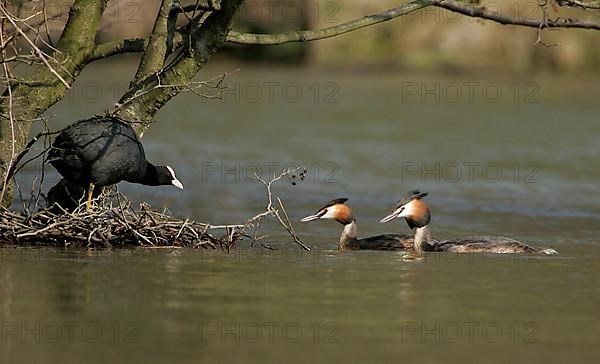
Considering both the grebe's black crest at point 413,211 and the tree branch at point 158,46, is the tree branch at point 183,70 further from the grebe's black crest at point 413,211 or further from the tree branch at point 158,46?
the grebe's black crest at point 413,211

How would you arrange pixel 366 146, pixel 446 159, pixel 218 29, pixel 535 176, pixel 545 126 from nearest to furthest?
pixel 218 29 < pixel 535 176 < pixel 446 159 < pixel 366 146 < pixel 545 126

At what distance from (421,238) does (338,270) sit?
80.6 inches

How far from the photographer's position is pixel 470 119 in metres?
26.8

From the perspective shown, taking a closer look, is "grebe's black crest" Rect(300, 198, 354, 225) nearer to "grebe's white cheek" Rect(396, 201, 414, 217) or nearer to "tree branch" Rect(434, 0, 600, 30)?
"grebe's white cheek" Rect(396, 201, 414, 217)

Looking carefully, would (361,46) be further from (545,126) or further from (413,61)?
(545,126)

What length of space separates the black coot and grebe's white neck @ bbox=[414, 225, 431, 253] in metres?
2.69

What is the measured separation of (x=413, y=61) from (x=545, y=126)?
14066 millimetres

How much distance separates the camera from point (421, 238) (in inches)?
470

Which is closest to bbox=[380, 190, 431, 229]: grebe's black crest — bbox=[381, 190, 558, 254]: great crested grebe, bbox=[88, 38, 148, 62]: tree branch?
bbox=[381, 190, 558, 254]: great crested grebe

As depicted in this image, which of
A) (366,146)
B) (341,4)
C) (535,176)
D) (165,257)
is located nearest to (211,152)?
(366,146)

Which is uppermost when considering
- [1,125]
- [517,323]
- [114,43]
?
[114,43]

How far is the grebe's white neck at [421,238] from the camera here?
467 inches

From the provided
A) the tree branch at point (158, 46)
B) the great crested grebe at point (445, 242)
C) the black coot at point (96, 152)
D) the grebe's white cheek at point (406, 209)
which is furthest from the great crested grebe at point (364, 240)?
the tree branch at point (158, 46)

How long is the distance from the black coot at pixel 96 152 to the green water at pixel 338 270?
730 mm
